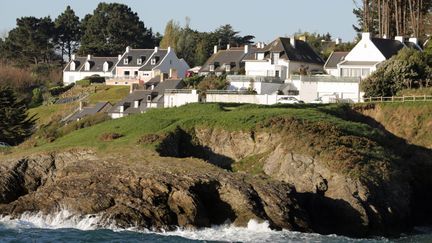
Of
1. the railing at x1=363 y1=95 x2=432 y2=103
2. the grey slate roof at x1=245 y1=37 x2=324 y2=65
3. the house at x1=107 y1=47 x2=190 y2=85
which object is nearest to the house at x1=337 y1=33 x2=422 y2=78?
the grey slate roof at x1=245 y1=37 x2=324 y2=65

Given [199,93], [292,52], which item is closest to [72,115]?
[199,93]

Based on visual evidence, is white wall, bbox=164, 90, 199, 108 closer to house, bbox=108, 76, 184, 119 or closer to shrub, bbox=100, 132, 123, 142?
house, bbox=108, 76, 184, 119

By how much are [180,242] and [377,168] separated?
1355cm

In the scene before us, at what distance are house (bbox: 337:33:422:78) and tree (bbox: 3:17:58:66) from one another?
6161 centimetres

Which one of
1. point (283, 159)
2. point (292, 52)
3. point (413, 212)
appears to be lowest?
point (413, 212)

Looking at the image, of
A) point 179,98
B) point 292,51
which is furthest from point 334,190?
point 292,51

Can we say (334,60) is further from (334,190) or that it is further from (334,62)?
(334,190)

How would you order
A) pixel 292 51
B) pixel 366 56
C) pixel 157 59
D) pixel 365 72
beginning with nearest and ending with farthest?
pixel 365 72, pixel 366 56, pixel 292 51, pixel 157 59

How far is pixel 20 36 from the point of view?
123562 millimetres

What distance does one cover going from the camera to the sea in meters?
36.8

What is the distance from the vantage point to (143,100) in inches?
3017

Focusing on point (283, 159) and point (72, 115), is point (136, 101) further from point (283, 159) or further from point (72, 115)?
point (283, 159)

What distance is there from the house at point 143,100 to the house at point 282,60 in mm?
7460

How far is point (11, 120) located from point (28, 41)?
5456 centimetres
